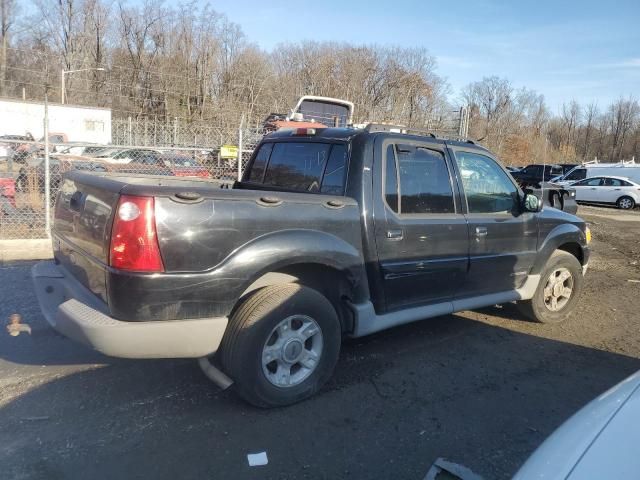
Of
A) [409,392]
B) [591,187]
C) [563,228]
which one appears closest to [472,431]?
[409,392]

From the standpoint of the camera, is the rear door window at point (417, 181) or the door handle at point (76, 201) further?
the rear door window at point (417, 181)

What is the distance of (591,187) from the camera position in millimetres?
23594

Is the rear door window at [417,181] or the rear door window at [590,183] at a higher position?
the rear door window at [417,181]

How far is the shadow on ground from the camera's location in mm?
2820

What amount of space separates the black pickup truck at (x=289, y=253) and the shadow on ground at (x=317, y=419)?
0.32m

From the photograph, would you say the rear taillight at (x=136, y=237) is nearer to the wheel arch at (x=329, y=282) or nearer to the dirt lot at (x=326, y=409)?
the wheel arch at (x=329, y=282)

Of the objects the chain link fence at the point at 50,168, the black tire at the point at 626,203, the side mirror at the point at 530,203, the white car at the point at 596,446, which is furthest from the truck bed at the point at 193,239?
the black tire at the point at 626,203

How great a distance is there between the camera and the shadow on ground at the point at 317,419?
2.82m

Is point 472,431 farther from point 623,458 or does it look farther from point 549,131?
point 549,131

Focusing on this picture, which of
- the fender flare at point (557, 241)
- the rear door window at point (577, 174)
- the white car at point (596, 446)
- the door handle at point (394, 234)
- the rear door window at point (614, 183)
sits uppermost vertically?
the rear door window at point (577, 174)

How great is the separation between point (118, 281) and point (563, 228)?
14.8 ft

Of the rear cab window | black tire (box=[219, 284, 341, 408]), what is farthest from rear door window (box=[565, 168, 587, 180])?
black tire (box=[219, 284, 341, 408])

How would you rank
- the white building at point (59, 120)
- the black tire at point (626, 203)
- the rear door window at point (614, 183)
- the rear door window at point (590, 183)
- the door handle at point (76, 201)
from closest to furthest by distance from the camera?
1. the door handle at point (76, 201)
2. the black tire at point (626, 203)
3. the rear door window at point (614, 183)
4. the rear door window at point (590, 183)
5. the white building at point (59, 120)

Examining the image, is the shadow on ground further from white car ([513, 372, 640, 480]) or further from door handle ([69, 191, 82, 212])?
door handle ([69, 191, 82, 212])
